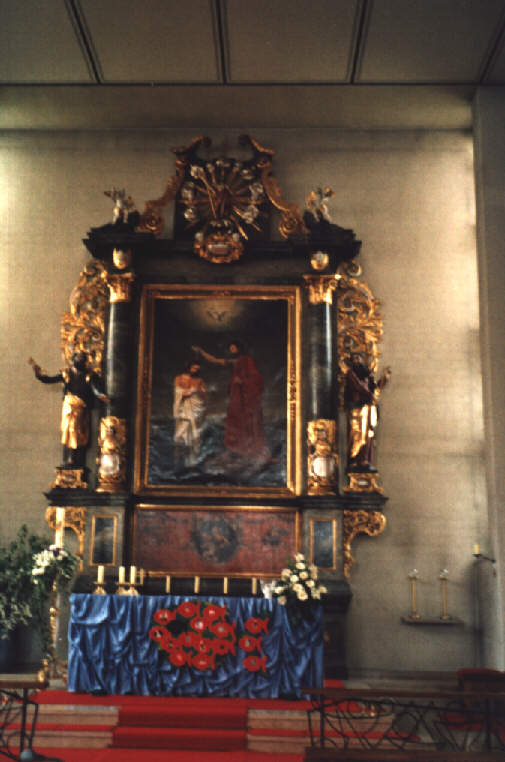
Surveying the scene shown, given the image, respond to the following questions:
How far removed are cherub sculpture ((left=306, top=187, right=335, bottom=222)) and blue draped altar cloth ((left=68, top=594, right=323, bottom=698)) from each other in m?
5.14

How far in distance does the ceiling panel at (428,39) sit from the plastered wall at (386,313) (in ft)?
3.87

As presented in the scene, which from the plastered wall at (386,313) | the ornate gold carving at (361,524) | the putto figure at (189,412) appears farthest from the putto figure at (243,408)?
the plastered wall at (386,313)

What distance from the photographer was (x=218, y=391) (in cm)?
1071

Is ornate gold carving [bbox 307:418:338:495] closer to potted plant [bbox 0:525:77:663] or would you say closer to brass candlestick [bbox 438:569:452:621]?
brass candlestick [bbox 438:569:452:621]

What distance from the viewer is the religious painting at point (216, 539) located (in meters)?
10.2

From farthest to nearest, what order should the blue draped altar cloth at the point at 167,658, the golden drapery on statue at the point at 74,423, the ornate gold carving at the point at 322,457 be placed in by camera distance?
the golden drapery on statue at the point at 74,423
the ornate gold carving at the point at 322,457
the blue draped altar cloth at the point at 167,658

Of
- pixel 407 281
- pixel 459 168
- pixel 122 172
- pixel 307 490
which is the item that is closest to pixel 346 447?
pixel 307 490

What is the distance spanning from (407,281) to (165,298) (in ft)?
10.8

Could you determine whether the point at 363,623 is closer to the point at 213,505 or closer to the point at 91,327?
the point at 213,505

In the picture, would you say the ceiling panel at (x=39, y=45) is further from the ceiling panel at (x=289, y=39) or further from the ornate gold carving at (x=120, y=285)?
the ornate gold carving at (x=120, y=285)

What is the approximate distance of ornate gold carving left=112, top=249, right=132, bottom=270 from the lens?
35.3 ft

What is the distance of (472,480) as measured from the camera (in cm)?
1047

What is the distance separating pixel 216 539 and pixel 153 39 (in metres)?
6.26

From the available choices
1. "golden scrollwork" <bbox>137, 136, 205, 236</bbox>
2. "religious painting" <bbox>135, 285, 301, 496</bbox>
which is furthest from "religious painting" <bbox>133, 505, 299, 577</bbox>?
"golden scrollwork" <bbox>137, 136, 205, 236</bbox>
